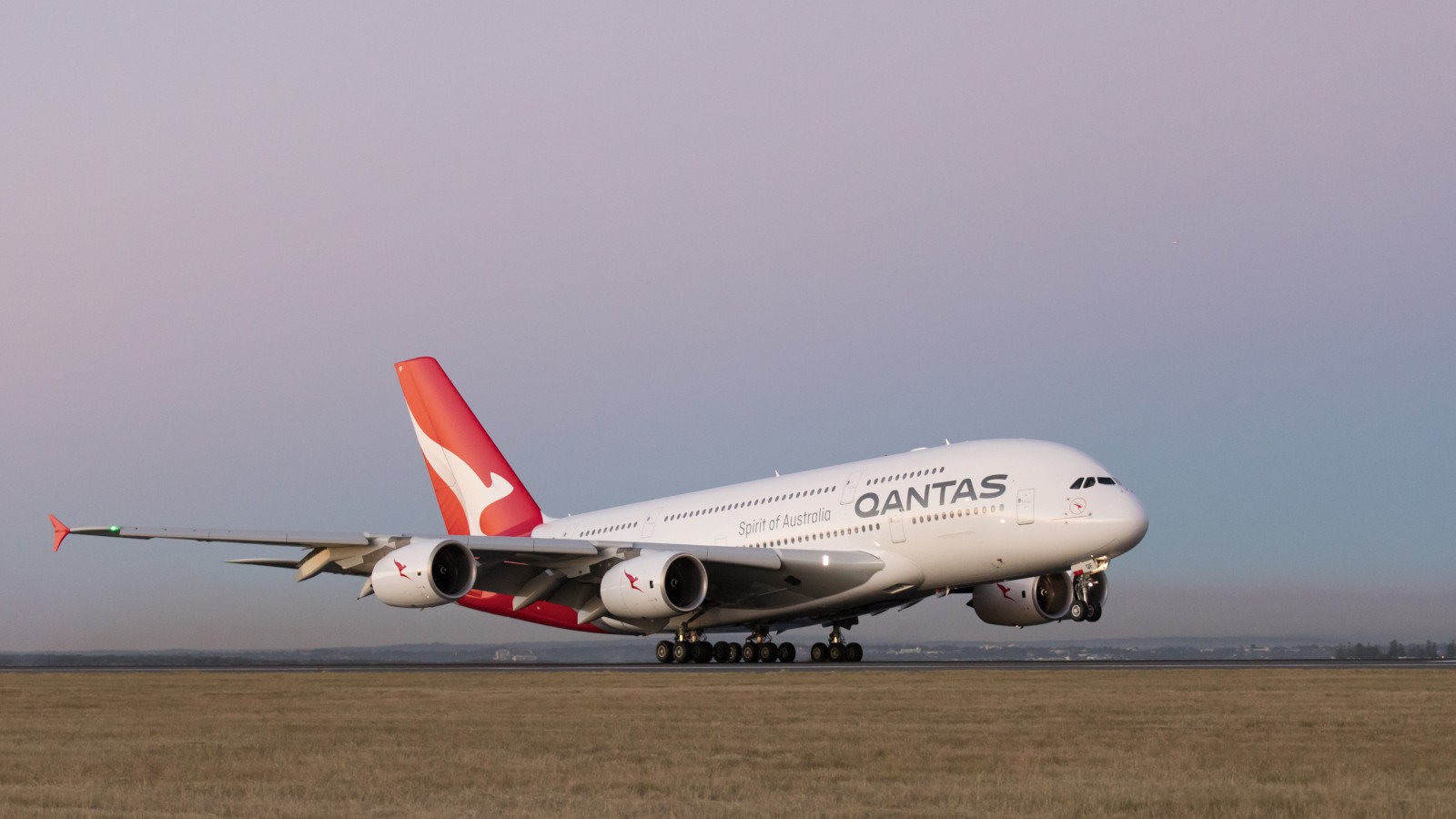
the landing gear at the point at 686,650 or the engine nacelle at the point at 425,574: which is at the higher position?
the engine nacelle at the point at 425,574

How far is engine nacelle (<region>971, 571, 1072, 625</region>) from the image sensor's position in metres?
41.3

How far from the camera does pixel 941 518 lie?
3566cm

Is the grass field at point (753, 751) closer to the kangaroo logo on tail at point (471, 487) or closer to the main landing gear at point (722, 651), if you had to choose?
the main landing gear at point (722, 651)

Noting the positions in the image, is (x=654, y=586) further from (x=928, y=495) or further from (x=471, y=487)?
(x=471, y=487)

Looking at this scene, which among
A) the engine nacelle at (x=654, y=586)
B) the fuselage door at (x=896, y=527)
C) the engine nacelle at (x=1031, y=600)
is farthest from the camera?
the engine nacelle at (x=1031, y=600)

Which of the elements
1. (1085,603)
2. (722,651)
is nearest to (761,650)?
(722,651)

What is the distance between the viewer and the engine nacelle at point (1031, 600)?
41.3 meters

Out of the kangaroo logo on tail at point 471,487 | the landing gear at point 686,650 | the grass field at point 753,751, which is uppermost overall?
the kangaroo logo on tail at point 471,487

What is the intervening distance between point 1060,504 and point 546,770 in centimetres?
2234

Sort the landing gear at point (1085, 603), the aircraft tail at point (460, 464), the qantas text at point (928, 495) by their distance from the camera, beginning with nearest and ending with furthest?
1. the qantas text at point (928, 495)
2. the landing gear at point (1085, 603)
3. the aircraft tail at point (460, 464)

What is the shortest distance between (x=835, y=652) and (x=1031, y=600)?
537 centimetres

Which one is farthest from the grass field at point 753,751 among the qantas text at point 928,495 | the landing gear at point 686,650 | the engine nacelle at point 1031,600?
the engine nacelle at point 1031,600

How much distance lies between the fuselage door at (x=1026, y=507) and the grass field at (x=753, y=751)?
28.7 feet

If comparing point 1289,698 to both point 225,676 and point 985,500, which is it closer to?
point 985,500
